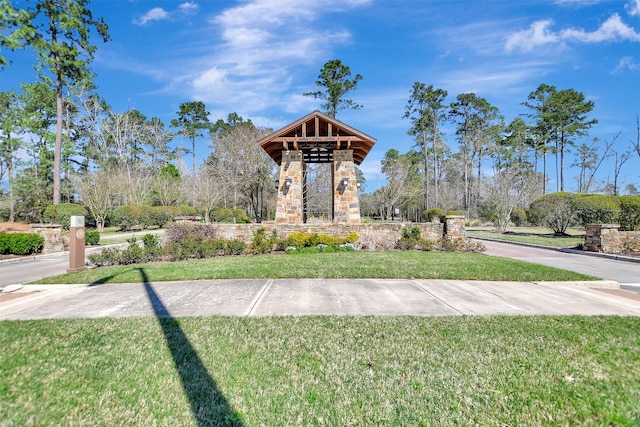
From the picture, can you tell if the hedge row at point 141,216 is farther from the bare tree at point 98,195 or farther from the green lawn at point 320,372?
the green lawn at point 320,372

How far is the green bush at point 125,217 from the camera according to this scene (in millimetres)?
21812

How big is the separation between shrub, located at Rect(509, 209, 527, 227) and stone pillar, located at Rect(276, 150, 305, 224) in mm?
23811

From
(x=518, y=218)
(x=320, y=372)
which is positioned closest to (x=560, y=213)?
(x=518, y=218)

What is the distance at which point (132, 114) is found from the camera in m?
37.0

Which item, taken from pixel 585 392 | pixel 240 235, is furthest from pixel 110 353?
pixel 240 235

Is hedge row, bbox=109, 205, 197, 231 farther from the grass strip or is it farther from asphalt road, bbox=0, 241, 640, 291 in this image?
the grass strip

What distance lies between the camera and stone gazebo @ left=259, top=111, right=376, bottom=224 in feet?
44.2

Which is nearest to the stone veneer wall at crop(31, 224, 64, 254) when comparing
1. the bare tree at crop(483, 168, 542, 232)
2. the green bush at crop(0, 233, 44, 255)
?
the green bush at crop(0, 233, 44, 255)

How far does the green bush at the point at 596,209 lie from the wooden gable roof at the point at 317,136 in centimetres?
1263

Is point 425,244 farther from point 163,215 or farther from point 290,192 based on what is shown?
point 163,215

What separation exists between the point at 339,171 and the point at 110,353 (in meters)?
11.8

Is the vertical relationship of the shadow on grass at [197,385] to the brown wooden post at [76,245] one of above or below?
below

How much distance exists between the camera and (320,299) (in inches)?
195

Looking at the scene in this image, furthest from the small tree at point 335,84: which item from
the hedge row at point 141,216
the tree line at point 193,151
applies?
the hedge row at point 141,216
